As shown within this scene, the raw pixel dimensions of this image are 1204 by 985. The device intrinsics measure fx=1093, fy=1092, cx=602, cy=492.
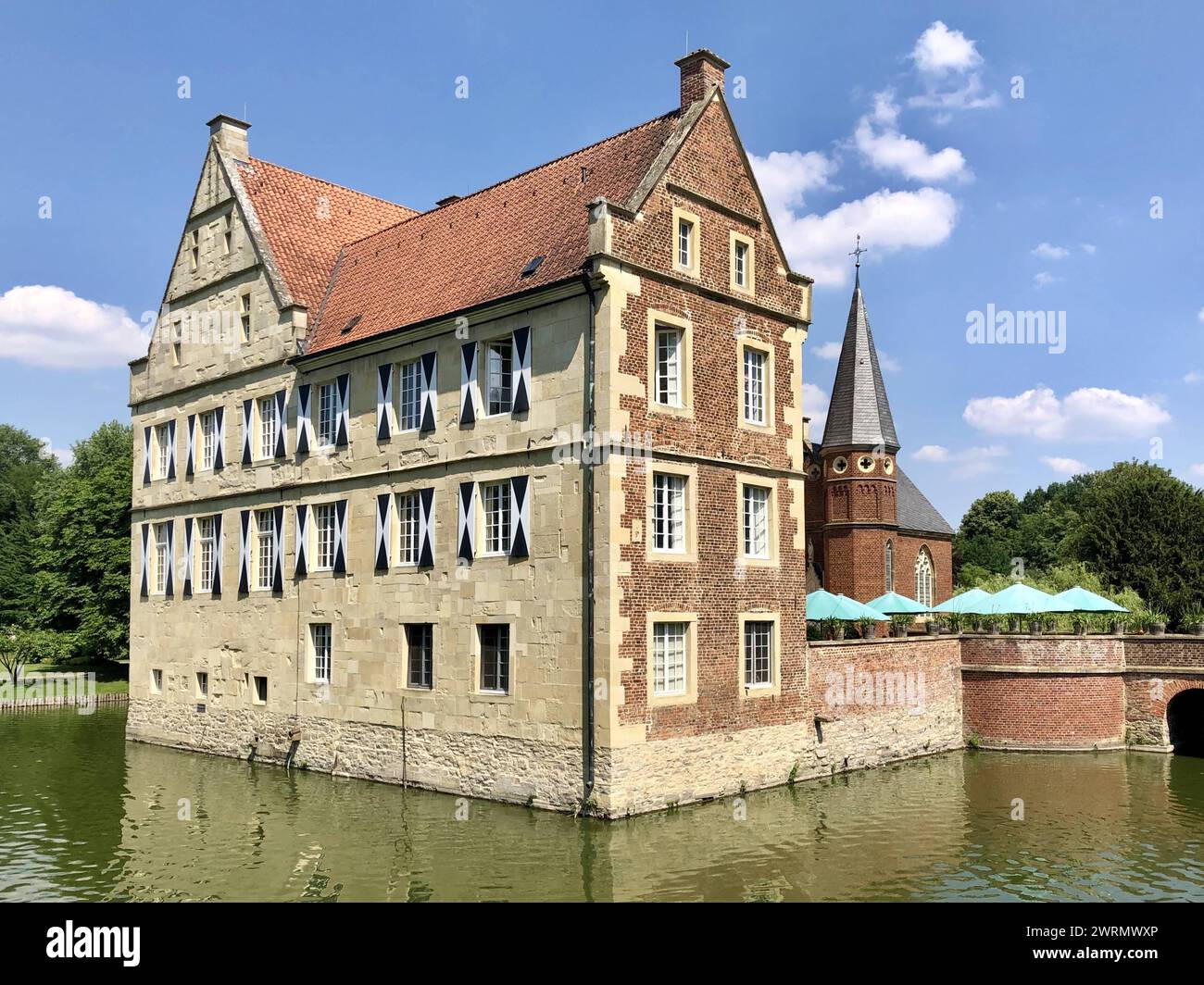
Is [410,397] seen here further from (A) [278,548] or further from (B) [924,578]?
(B) [924,578]

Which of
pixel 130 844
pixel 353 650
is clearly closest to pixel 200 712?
pixel 353 650

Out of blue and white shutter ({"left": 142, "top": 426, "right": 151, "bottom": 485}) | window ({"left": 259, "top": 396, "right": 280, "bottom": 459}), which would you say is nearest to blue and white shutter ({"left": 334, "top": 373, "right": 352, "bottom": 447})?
window ({"left": 259, "top": 396, "right": 280, "bottom": 459})

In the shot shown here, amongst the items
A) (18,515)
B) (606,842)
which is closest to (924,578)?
(606,842)

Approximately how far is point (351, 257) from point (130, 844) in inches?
620

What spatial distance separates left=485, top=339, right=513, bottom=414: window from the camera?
20984 mm

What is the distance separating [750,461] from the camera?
2170 cm

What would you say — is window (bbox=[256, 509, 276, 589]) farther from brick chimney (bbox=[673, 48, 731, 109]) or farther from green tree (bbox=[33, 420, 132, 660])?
green tree (bbox=[33, 420, 132, 660])

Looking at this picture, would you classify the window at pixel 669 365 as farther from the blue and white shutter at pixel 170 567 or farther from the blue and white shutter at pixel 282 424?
the blue and white shutter at pixel 170 567

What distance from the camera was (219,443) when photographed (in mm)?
27766

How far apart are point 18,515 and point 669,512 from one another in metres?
64.6

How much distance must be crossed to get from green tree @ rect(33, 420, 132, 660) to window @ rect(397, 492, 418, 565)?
82.4 feet

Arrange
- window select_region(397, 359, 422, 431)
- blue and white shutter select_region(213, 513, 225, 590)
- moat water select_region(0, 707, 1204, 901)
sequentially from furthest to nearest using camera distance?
1. blue and white shutter select_region(213, 513, 225, 590)
2. window select_region(397, 359, 422, 431)
3. moat water select_region(0, 707, 1204, 901)

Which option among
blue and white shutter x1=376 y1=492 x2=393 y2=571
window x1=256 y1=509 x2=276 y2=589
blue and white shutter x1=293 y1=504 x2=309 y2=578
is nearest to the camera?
blue and white shutter x1=376 y1=492 x2=393 y2=571

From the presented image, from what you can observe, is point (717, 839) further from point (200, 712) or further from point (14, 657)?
point (14, 657)
